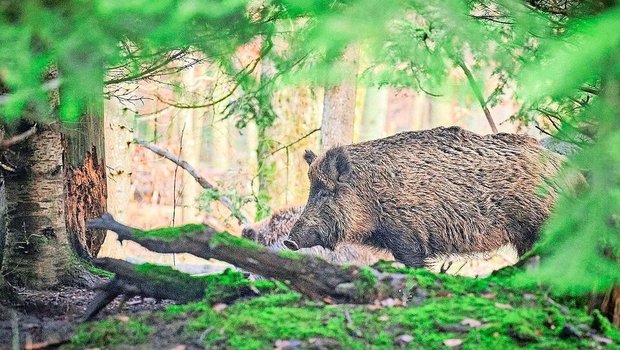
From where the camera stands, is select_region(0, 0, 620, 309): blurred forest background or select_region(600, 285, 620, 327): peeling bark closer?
select_region(0, 0, 620, 309): blurred forest background

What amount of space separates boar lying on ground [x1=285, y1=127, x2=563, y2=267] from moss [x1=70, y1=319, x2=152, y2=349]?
11.3 feet

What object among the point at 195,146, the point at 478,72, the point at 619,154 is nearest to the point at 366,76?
the point at 478,72

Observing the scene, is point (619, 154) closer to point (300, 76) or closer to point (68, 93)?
point (68, 93)

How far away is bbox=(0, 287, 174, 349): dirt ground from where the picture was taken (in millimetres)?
3965

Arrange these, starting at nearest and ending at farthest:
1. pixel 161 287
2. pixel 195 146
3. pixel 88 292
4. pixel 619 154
→ pixel 619 154
pixel 161 287
pixel 88 292
pixel 195 146

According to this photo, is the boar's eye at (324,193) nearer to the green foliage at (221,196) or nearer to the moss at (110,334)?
the green foliage at (221,196)

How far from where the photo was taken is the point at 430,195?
7535 millimetres

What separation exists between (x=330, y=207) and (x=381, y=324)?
13.0ft

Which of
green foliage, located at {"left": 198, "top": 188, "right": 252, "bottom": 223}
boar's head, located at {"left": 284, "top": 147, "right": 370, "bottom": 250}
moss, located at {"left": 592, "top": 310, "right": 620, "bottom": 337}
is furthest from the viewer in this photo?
green foliage, located at {"left": 198, "top": 188, "right": 252, "bottom": 223}

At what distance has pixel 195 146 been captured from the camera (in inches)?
802

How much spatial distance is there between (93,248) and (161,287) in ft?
8.19

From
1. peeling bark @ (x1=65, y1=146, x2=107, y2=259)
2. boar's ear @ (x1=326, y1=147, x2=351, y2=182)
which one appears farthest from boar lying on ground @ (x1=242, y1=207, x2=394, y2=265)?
peeling bark @ (x1=65, y1=146, x2=107, y2=259)

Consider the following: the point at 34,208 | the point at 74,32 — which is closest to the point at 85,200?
the point at 34,208

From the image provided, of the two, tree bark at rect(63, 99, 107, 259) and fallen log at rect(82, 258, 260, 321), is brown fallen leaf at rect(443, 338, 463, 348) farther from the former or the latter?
tree bark at rect(63, 99, 107, 259)
